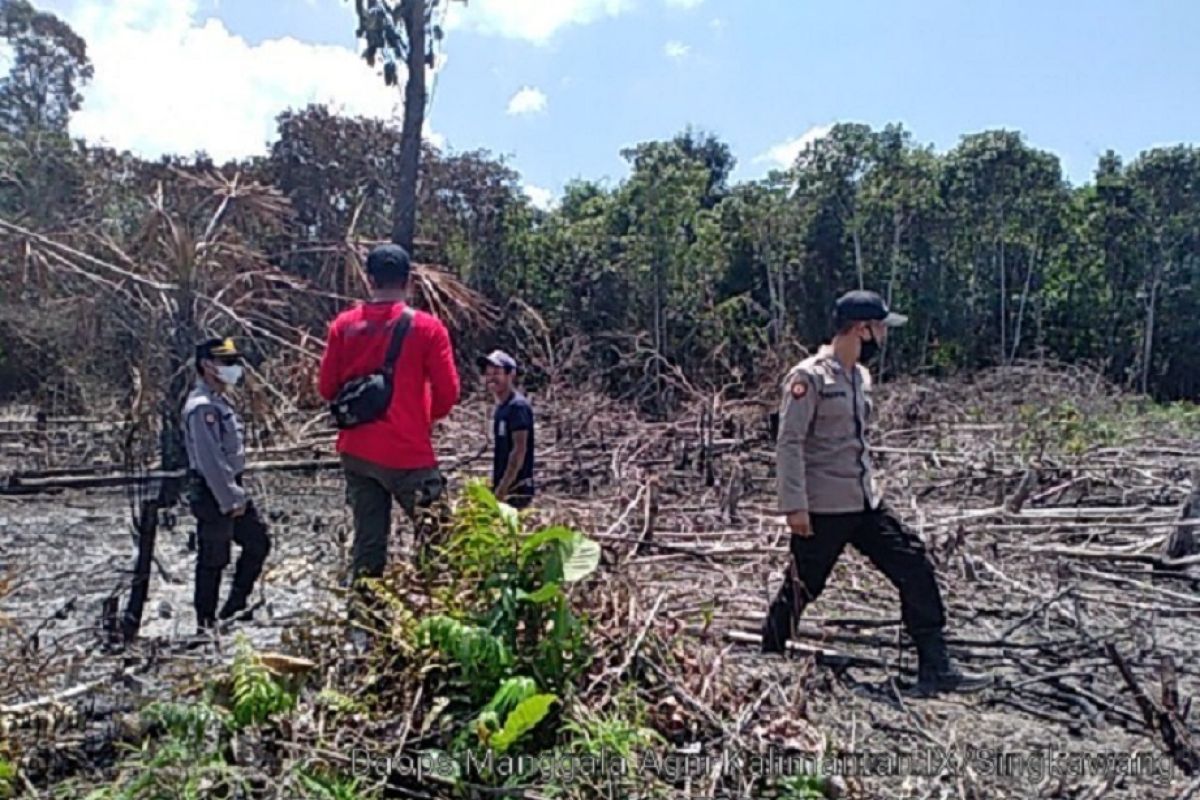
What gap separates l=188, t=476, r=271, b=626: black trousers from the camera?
4895 millimetres

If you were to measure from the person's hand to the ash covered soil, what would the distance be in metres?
0.45

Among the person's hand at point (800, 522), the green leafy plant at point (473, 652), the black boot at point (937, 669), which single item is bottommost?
the black boot at point (937, 669)

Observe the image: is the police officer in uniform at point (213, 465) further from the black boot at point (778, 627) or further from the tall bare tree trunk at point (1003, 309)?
the tall bare tree trunk at point (1003, 309)

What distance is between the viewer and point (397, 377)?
430 centimetres

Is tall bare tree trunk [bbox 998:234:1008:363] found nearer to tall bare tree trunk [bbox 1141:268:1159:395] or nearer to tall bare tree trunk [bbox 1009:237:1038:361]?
tall bare tree trunk [bbox 1009:237:1038:361]

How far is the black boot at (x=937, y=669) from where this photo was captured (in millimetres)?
4199

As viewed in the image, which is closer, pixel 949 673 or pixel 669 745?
pixel 669 745

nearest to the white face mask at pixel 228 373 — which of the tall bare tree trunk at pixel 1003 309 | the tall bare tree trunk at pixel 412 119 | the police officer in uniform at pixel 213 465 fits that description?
the police officer in uniform at pixel 213 465

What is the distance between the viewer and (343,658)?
3.34 m

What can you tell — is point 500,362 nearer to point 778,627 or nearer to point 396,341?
point 396,341

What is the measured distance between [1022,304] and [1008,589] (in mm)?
21190

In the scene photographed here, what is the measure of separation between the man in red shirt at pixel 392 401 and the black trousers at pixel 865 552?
145 cm

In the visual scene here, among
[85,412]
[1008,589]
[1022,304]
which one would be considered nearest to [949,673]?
[1008,589]

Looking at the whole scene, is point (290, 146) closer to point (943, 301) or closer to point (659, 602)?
point (943, 301)
